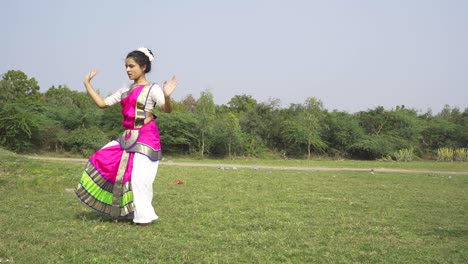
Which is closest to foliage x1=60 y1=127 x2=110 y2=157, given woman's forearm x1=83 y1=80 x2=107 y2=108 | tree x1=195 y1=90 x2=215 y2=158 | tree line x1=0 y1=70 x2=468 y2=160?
tree line x1=0 y1=70 x2=468 y2=160

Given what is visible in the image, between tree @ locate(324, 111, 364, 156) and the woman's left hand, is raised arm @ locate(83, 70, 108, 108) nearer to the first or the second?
the woman's left hand

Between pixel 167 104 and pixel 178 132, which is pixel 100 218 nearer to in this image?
pixel 167 104

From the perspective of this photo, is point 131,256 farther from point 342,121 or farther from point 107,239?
point 342,121

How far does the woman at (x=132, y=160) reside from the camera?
609 centimetres

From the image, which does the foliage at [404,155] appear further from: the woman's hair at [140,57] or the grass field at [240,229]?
the woman's hair at [140,57]

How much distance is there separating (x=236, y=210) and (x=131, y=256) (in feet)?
10.5

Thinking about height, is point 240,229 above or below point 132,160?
below

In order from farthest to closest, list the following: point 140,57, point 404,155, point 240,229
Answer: point 404,155 < point 140,57 < point 240,229

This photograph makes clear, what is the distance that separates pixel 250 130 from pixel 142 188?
27.6m

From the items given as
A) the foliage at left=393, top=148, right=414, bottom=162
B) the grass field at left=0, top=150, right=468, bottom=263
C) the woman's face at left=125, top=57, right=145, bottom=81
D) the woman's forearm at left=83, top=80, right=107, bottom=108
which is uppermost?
the woman's face at left=125, top=57, right=145, bottom=81

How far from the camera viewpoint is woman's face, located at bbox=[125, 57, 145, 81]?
21.1ft

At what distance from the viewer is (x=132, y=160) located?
6211 millimetres

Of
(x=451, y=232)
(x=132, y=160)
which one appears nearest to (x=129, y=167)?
(x=132, y=160)

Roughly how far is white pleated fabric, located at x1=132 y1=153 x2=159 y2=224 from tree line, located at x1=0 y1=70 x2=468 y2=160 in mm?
22451
